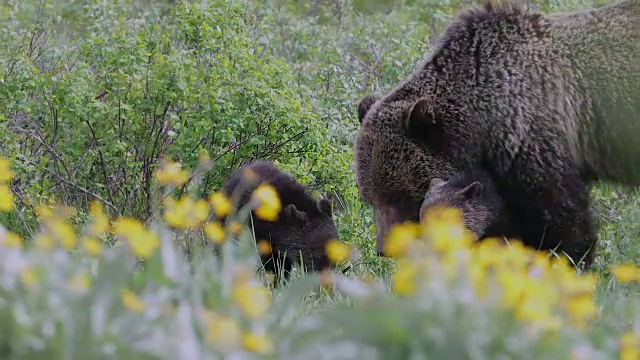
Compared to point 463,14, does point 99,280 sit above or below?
above

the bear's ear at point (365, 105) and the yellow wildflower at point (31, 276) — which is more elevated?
the yellow wildflower at point (31, 276)

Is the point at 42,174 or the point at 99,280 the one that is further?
the point at 42,174

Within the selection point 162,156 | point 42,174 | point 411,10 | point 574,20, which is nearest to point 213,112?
point 162,156

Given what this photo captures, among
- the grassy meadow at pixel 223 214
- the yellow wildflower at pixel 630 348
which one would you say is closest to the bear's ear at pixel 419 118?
the grassy meadow at pixel 223 214

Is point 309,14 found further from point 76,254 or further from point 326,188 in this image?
point 76,254

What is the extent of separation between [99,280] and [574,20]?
462 centimetres

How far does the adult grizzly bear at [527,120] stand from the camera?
614 cm

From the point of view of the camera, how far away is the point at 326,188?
30.1 ft

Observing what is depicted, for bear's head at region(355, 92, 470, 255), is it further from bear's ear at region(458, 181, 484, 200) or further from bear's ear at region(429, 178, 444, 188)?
bear's ear at region(458, 181, 484, 200)

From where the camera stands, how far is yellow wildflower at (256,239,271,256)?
789cm

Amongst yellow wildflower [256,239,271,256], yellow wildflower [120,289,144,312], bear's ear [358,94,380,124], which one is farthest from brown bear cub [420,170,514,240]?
yellow wildflower [120,289,144,312]

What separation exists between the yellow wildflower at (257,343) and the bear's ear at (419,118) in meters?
3.88

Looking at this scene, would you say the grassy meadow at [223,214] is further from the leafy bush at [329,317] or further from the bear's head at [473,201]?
the bear's head at [473,201]

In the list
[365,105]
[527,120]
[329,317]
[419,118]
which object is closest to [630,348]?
[329,317]
